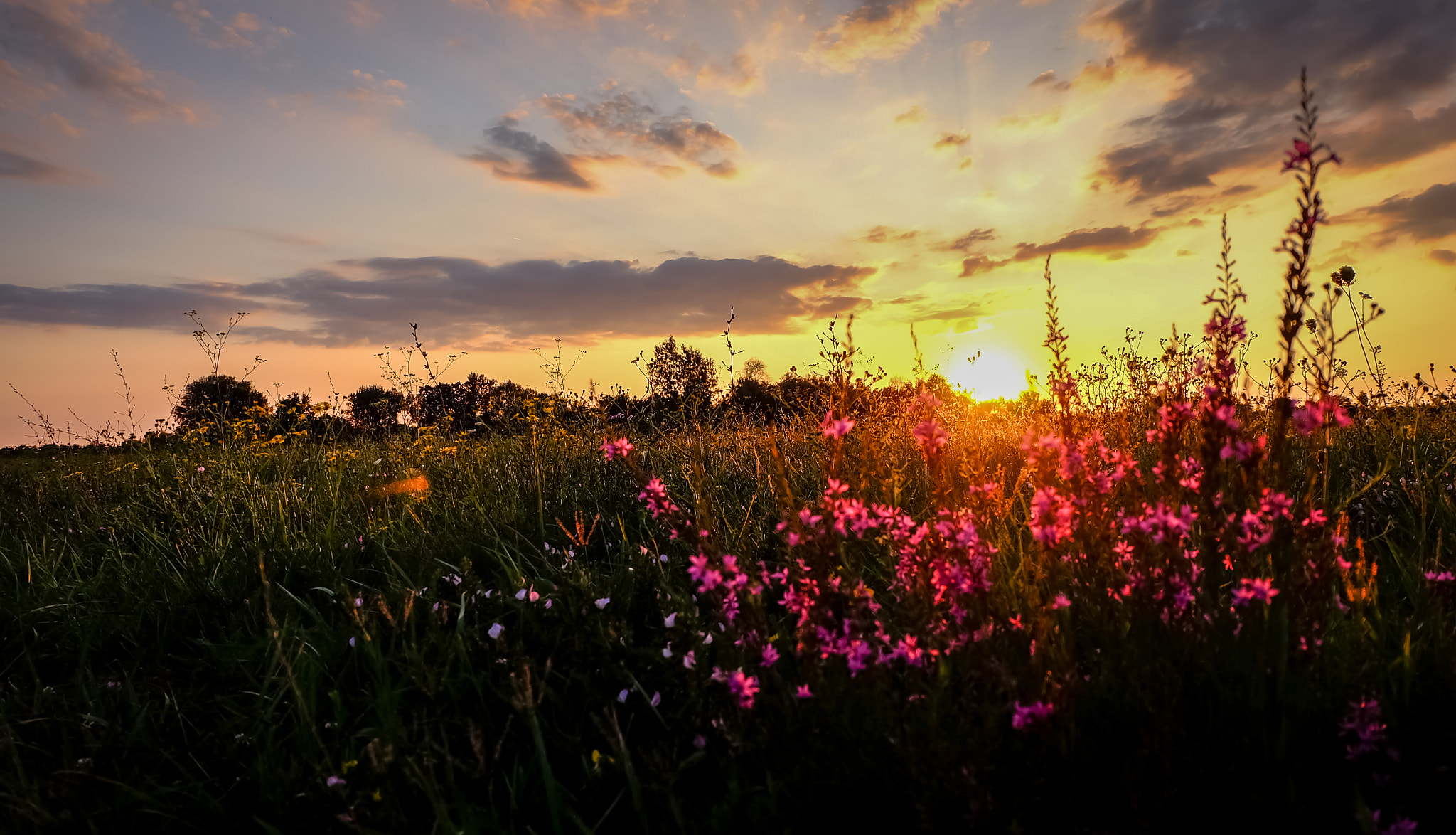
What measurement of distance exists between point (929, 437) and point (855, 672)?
0.64 m

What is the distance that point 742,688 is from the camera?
1826 millimetres

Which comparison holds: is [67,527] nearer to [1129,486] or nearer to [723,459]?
[723,459]

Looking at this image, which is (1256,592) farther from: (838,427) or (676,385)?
(676,385)

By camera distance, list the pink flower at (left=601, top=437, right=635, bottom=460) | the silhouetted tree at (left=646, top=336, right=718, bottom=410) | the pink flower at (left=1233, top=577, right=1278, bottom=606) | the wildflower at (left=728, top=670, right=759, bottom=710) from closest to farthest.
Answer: the pink flower at (left=1233, top=577, right=1278, bottom=606) < the wildflower at (left=728, top=670, right=759, bottom=710) < the pink flower at (left=601, top=437, right=635, bottom=460) < the silhouetted tree at (left=646, top=336, right=718, bottom=410)

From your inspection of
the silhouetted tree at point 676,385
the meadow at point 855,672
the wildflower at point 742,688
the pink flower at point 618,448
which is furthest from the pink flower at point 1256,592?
the silhouetted tree at point 676,385

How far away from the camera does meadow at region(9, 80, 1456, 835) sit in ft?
5.46

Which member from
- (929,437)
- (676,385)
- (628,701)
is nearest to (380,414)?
(676,385)

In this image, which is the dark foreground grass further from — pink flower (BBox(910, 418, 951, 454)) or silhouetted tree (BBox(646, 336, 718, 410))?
silhouetted tree (BBox(646, 336, 718, 410))

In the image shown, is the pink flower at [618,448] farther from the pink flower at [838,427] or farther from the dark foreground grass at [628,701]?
the pink flower at [838,427]

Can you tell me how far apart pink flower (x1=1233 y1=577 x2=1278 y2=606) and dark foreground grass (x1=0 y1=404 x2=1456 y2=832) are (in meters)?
0.08

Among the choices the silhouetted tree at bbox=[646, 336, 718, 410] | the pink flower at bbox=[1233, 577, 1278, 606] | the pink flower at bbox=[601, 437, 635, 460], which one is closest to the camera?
the pink flower at bbox=[1233, 577, 1278, 606]

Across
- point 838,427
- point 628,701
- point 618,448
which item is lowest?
point 628,701

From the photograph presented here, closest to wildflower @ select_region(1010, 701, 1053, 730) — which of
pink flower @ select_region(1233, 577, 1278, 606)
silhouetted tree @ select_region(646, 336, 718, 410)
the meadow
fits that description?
the meadow

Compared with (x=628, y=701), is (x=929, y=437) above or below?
above
